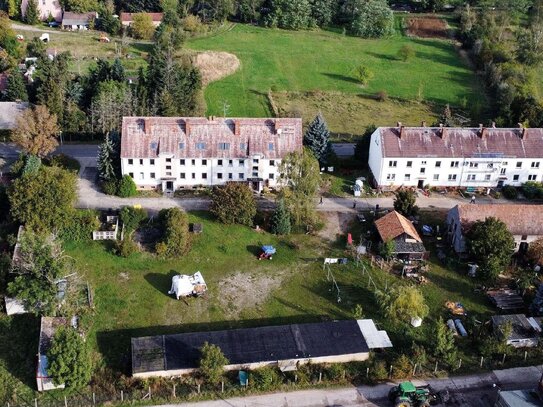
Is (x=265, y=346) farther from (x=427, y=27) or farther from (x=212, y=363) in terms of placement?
(x=427, y=27)

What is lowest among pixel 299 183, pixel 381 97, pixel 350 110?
pixel 350 110

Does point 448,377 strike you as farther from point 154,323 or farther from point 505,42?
point 505,42

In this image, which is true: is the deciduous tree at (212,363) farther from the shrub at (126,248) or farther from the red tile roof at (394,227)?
the red tile roof at (394,227)

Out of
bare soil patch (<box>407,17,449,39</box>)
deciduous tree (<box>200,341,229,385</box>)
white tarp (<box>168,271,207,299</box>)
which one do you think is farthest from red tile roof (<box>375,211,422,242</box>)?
bare soil patch (<box>407,17,449,39</box>)

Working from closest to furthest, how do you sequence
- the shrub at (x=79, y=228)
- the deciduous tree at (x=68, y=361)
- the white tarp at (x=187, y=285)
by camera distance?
the deciduous tree at (x=68, y=361) < the white tarp at (x=187, y=285) < the shrub at (x=79, y=228)

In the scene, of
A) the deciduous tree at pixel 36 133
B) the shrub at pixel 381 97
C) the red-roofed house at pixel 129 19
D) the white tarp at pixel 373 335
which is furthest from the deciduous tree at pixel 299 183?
the red-roofed house at pixel 129 19

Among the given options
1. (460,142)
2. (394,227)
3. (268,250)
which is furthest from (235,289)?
(460,142)

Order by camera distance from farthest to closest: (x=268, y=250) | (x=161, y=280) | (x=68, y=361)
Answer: (x=268, y=250), (x=161, y=280), (x=68, y=361)
